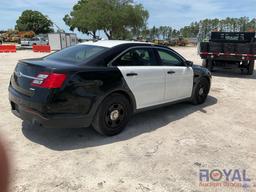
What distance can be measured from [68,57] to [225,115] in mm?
3631

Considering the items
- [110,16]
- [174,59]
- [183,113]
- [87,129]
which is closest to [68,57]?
[87,129]

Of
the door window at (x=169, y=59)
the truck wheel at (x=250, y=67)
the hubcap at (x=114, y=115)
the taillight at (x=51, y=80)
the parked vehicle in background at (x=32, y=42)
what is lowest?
the hubcap at (x=114, y=115)

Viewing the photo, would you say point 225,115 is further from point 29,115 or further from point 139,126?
point 29,115

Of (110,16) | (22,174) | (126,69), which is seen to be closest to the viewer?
(22,174)

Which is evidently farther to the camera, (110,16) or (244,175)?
(110,16)

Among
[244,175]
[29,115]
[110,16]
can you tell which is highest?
[110,16]

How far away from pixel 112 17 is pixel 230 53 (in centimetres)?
3316

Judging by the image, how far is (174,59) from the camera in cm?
572

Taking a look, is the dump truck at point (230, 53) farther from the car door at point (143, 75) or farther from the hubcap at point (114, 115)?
the hubcap at point (114, 115)

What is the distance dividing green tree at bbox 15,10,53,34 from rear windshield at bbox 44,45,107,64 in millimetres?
83923

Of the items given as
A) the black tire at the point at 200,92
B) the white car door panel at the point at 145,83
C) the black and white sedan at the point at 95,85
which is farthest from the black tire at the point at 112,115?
the black tire at the point at 200,92

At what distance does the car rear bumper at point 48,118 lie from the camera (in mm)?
3789

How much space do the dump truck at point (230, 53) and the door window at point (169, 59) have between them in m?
6.18

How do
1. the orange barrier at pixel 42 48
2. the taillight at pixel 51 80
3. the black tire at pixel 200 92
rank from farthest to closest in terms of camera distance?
the orange barrier at pixel 42 48 < the black tire at pixel 200 92 < the taillight at pixel 51 80
